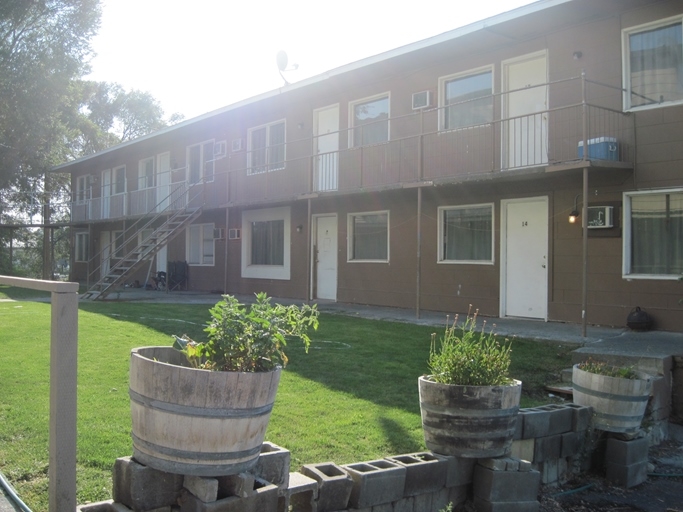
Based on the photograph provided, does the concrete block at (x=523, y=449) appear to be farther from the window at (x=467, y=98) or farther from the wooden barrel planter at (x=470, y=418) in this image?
the window at (x=467, y=98)

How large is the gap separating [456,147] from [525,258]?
250 centimetres

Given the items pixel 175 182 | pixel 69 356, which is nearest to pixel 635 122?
pixel 69 356

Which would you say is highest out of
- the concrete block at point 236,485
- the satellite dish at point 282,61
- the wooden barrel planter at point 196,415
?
the satellite dish at point 282,61

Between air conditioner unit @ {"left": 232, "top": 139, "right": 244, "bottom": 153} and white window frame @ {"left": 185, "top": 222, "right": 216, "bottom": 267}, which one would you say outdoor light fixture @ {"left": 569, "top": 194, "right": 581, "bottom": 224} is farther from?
white window frame @ {"left": 185, "top": 222, "right": 216, "bottom": 267}

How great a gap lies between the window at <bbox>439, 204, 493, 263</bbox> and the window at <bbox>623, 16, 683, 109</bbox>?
121 inches

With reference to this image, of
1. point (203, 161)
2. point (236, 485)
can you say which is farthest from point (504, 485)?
point (203, 161)

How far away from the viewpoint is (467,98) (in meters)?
12.1

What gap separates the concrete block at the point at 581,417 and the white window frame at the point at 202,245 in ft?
50.5

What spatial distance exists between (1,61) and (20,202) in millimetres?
10774

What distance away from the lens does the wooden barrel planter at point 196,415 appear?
2635mm

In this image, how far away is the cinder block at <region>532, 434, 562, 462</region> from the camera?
4586 mm

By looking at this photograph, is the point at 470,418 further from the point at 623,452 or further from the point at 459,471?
the point at 623,452

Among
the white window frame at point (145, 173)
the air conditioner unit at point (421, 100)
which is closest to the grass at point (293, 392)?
the air conditioner unit at point (421, 100)

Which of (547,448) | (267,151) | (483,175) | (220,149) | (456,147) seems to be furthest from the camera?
(220,149)
